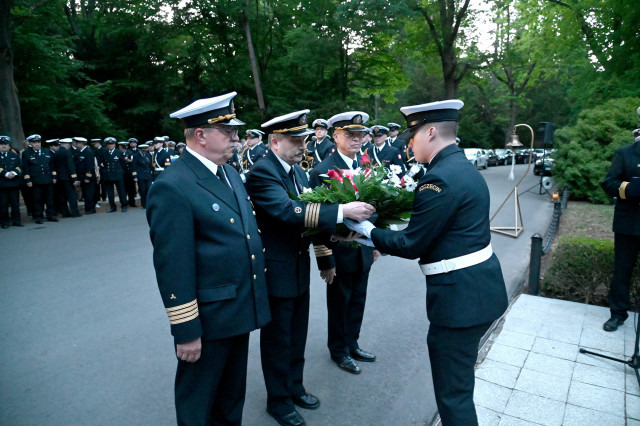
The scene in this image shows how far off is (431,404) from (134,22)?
987 inches

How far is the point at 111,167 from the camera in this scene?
534 inches

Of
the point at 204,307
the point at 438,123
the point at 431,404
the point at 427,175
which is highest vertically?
the point at 438,123

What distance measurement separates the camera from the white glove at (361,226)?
110 inches

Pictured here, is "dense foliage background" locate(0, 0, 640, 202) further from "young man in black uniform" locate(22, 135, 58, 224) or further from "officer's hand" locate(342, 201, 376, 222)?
"officer's hand" locate(342, 201, 376, 222)

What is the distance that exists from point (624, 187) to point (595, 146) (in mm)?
10642

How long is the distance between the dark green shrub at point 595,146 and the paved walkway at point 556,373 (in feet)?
30.7

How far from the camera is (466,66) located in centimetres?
2438

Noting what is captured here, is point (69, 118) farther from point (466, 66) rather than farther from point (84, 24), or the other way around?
point (466, 66)

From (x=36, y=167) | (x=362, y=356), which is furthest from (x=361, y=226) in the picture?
(x=36, y=167)

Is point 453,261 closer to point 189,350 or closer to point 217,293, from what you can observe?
point 217,293

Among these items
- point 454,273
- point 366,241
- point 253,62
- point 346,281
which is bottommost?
point 346,281

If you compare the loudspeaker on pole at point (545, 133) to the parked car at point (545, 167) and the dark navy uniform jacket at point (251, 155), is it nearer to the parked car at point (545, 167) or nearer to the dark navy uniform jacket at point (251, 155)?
the parked car at point (545, 167)

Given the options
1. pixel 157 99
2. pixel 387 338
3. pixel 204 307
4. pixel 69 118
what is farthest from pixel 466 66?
pixel 204 307

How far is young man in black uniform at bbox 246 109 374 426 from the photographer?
2850 millimetres
